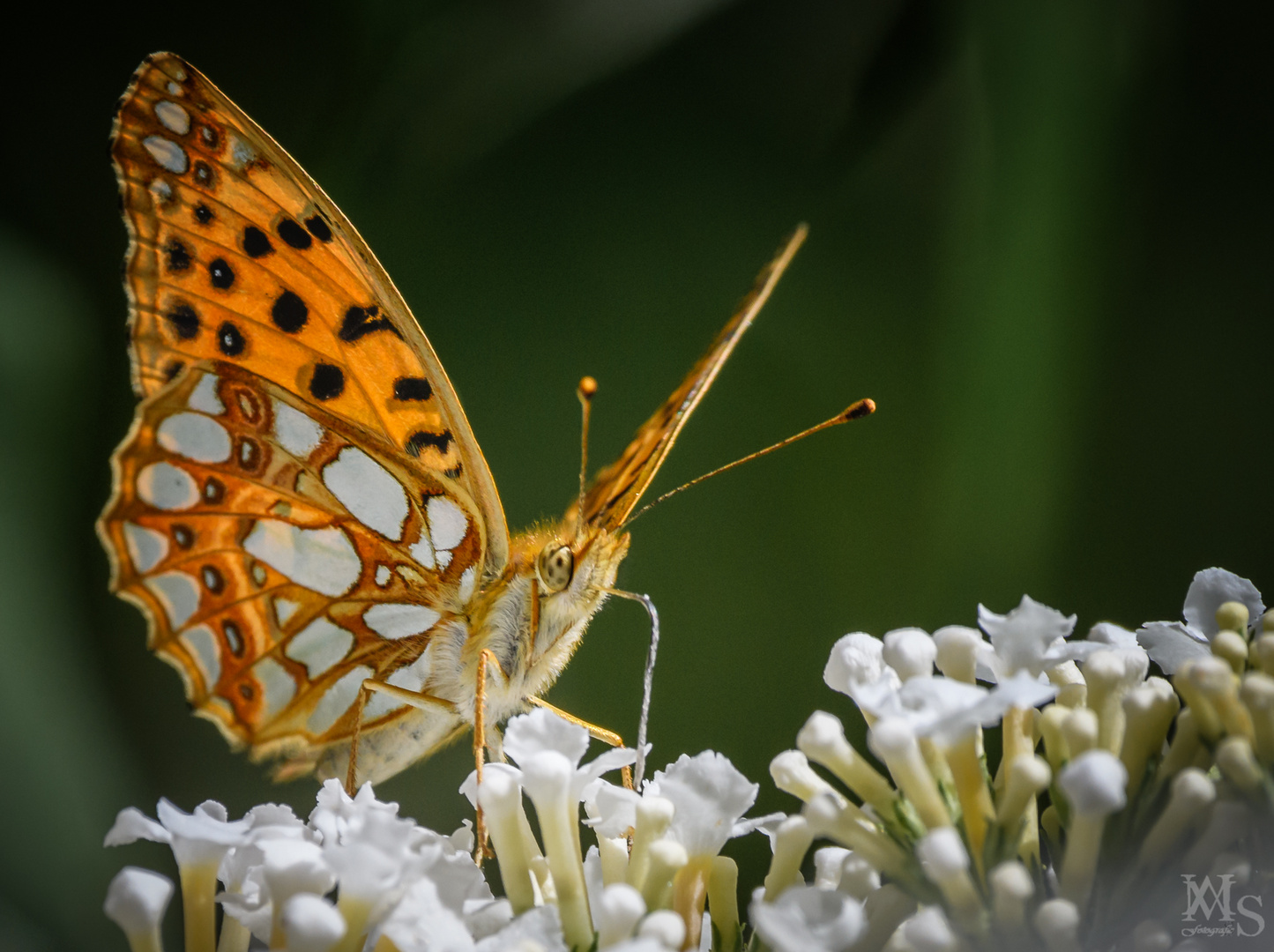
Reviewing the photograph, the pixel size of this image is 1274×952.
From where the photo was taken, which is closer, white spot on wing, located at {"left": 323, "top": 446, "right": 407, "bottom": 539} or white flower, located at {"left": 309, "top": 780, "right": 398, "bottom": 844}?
white flower, located at {"left": 309, "top": 780, "right": 398, "bottom": 844}

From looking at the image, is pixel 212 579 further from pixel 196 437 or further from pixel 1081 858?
pixel 1081 858

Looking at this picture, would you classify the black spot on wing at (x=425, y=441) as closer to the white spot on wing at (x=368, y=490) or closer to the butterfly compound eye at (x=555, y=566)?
the white spot on wing at (x=368, y=490)

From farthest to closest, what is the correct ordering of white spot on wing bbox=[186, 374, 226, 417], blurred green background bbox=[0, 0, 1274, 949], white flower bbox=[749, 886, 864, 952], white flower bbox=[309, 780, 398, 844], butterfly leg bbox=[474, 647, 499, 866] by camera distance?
1. blurred green background bbox=[0, 0, 1274, 949]
2. white spot on wing bbox=[186, 374, 226, 417]
3. butterfly leg bbox=[474, 647, 499, 866]
4. white flower bbox=[309, 780, 398, 844]
5. white flower bbox=[749, 886, 864, 952]

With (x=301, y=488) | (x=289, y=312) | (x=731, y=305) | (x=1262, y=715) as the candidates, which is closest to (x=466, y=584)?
(x=301, y=488)

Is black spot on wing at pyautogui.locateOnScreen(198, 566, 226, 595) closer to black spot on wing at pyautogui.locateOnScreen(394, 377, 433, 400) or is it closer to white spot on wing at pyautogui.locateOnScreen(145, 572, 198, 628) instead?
white spot on wing at pyautogui.locateOnScreen(145, 572, 198, 628)

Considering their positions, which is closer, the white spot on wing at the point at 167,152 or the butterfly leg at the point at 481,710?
the butterfly leg at the point at 481,710

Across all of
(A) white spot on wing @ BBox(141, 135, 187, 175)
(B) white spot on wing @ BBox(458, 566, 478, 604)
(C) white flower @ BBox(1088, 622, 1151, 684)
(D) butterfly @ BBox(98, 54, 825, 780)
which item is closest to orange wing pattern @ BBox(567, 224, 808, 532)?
(D) butterfly @ BBox(98, 54, 825, 780)

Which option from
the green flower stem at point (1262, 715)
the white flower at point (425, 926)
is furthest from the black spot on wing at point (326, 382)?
the green flower stem at point (1262, 715)
